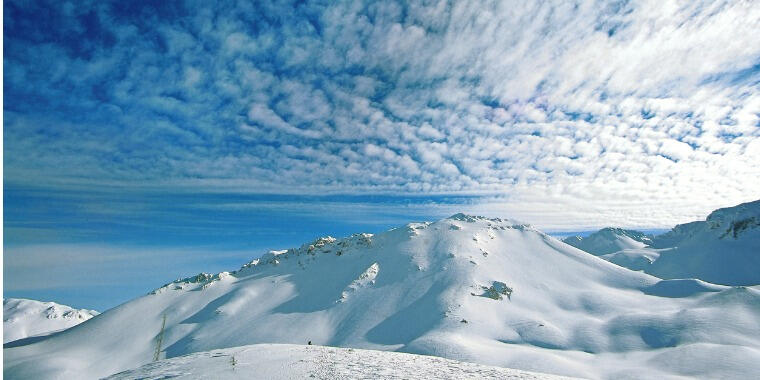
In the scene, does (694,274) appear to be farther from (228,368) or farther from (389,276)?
(228,368)

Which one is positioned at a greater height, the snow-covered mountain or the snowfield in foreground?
the snowfield in foreground

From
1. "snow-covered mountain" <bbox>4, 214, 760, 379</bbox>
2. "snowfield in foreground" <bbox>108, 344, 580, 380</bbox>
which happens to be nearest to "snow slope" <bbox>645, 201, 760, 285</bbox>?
"snow-covered mountain" <bbox>4, 214, 760, 379</bbox>

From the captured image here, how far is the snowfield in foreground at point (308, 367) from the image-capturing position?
18297 mm

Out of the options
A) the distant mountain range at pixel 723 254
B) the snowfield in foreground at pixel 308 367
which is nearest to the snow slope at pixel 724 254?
the distant mountain range at pixel 723 254

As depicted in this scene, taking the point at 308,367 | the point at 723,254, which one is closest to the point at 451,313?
the point at 308,367

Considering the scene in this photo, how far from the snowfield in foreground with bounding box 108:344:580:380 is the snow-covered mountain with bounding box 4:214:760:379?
98.6ft

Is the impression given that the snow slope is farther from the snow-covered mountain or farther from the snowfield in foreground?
the snowfield in foreground

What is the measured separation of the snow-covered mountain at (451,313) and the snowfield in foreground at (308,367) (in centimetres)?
3005

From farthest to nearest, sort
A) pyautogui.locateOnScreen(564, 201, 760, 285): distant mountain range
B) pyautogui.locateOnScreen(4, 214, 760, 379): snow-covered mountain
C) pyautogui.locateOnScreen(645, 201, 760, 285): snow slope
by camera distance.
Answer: pyautogui.locateOnScreen(564, 201, 760, 285): distant mountain range, pyautogui.locateOnScreen(645, 201, 760, 285): snow slope, pyautogui.locateOnScreen(4, 214, 760, 379): snow-covered mountain

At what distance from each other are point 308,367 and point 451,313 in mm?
55649

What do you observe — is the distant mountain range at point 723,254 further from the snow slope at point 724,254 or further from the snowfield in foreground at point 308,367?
the snowfield in foreground at point 308,367

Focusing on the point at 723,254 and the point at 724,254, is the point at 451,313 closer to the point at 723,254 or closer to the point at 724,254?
the point at 724,254

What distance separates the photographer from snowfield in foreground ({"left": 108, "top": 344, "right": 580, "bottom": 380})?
18.3 meters

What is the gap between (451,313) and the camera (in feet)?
233
